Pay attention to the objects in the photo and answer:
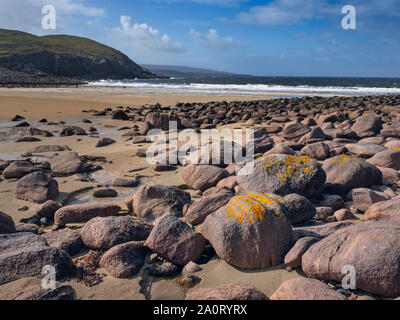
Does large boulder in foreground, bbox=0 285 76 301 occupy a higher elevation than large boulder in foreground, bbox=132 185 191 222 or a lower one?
lower

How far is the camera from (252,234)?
3.33m

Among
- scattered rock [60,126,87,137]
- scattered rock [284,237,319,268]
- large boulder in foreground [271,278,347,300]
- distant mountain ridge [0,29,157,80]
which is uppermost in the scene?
A: distant mountain ridge [0,29,157,80]

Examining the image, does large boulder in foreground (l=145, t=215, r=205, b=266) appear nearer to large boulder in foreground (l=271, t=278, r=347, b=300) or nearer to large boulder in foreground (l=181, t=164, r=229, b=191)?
large boulder in foreground (l=271, t=278, r=347, b=300)

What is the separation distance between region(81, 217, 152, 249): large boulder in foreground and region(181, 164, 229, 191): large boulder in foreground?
203 cm

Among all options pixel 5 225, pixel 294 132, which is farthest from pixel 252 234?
pixel 294 132

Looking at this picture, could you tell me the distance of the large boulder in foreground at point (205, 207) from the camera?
4.39 meters

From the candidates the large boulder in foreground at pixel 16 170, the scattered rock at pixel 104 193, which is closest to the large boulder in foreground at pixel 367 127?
the scattered rock at pixel 104 193

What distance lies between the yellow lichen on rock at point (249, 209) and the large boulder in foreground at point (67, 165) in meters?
4.61

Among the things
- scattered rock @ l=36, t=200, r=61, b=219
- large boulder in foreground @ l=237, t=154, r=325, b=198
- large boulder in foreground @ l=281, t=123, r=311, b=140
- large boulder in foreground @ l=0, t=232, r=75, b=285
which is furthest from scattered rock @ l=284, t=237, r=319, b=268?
large boulder in foreground @ l=281, t=123, r=311, b=140

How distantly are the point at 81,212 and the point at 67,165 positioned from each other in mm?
2954

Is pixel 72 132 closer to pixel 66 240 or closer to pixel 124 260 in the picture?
pixel 66 240

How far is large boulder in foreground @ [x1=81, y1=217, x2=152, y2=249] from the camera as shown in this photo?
3.73m
